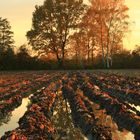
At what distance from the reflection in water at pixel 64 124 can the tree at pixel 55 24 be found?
165ft

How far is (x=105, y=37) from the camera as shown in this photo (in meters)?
66.2

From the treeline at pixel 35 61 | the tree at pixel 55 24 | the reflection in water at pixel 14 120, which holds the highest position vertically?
the tree at pixel 55 24

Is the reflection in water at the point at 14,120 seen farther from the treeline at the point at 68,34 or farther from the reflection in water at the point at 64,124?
the treeline at the point at 68,34

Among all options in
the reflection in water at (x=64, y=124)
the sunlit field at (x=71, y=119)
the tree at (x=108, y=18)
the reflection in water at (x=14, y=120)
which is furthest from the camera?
the tree at (x=108, y=18)

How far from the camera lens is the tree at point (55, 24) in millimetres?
70500

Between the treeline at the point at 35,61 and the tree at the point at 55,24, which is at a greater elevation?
the tree at the point at 55,24

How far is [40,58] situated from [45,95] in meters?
50.9

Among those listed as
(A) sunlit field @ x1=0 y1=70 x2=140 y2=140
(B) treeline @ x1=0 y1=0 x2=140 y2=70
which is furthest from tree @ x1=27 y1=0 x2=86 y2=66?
(A) sunlit field @ x1=0 y1=70 x2=140 y2=140

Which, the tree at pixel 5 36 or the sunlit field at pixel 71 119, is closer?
the sunlit field at pixel 71 119

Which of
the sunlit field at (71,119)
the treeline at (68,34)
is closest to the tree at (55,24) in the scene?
the treeline at (68,34)

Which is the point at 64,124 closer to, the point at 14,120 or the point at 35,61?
the point at 14,120

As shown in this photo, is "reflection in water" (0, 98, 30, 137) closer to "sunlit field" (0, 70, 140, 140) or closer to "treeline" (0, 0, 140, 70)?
"sunlit field" (0, 70, 140, 140)

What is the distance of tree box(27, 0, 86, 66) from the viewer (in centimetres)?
7050

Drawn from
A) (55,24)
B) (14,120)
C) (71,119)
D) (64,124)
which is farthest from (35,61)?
(64,124)
